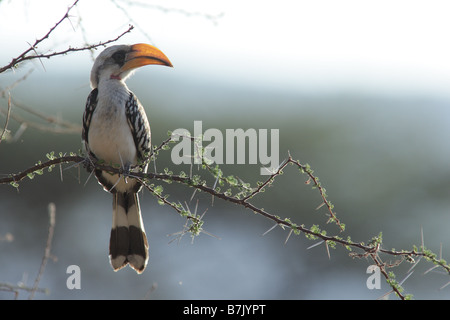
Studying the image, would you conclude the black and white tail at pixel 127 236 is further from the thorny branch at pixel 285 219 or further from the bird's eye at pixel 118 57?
the thorny branch at pixel 285 219

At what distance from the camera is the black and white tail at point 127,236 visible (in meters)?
4.01

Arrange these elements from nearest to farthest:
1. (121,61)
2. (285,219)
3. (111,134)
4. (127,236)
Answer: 1. (285,219)
2. (111,134)
3. (127,236)
4. (121,61)

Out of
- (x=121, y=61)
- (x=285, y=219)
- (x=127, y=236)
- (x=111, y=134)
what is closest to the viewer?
(x=285, y=219)

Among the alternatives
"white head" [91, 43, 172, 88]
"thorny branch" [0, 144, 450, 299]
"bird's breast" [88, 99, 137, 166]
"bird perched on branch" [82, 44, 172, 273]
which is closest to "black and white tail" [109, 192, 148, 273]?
"bird perched on branch" [82, 44, 172, 273]

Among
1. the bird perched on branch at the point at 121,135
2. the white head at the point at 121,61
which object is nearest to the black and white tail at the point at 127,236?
the bird perched on branch at the point at 121,135

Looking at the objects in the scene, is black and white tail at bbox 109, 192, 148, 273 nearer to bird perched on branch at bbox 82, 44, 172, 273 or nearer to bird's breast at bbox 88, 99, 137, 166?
bird perched on branch at bbox 82, 44, 172, 273

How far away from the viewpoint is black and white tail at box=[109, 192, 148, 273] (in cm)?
401

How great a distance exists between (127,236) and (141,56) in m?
1.10

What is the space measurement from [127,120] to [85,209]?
336 inches

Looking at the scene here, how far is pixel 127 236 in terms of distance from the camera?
4.10 m

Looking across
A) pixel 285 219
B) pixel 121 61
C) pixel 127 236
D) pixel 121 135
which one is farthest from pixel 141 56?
pixel 285 219

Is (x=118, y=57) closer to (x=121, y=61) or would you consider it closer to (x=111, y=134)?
(x=121, y=61)
